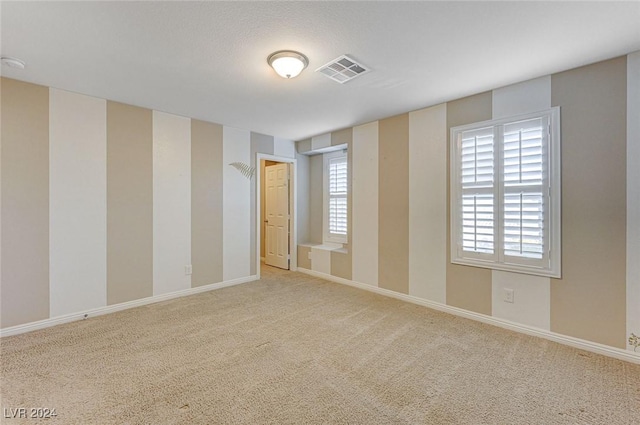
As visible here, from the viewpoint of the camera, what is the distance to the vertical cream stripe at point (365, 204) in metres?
4.19

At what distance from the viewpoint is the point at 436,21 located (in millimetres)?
1907

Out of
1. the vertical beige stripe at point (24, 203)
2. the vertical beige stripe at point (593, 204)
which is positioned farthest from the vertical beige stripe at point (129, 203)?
the vertical beige stripe at point (593, 204)

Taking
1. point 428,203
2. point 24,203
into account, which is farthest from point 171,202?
point 428,203

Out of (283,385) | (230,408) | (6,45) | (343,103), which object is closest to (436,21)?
(343,103)

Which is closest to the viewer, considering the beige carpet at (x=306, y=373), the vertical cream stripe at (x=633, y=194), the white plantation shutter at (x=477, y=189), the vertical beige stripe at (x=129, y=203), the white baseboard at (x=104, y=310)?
the beige carpet at (x=306, y=373)

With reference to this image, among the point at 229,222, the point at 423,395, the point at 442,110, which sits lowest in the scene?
the point at 423,395

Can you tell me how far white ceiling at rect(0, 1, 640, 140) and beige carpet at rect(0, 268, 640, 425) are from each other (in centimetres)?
250

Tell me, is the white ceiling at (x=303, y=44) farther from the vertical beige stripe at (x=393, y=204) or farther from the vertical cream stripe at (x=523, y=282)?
the vertical beige stripe at (x=393, y=204)

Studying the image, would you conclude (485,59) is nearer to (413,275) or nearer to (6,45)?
(413,275)

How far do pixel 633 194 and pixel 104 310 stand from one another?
5299 millimetres

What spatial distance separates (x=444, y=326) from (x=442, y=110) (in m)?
2.49

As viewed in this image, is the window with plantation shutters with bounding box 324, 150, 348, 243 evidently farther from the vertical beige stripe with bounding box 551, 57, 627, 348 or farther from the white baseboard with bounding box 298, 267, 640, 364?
the vertical beige stripe with bounding box 551, 57, 627, 348

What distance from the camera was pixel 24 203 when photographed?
2.83 metres

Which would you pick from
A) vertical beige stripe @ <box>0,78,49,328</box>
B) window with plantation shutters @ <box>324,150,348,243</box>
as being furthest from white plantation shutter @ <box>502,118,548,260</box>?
vertical beige stripe @ <box>0,78,49,328</box>
